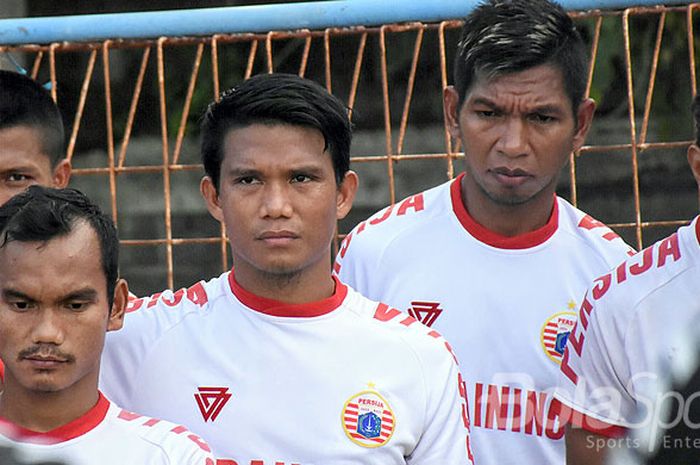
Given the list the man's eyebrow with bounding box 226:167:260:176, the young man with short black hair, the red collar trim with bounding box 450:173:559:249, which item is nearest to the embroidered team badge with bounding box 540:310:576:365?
the red collar trim with bounding box 450:173:559:249

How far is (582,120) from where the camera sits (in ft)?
13.1

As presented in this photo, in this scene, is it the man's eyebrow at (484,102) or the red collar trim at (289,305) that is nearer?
the red collar trim at (289,305)

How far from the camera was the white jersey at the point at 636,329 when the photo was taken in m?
3.39

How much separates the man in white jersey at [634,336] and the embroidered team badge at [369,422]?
472mm

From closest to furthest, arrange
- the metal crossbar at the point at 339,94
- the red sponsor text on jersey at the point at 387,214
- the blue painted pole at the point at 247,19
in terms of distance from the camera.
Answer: the red sponsor text on jersey at the point at 387,214 < the blue painted pole at the point at 247,19 < the metal crossbar at the point at 339,94

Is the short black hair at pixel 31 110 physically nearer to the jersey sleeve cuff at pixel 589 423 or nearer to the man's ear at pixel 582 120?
the man's ear at pixel 582 120

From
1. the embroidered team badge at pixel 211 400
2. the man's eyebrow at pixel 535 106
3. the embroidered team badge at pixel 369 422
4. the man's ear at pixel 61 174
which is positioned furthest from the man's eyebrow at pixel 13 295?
the man's eyebrow at pixel 535 106

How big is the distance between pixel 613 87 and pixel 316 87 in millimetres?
3569

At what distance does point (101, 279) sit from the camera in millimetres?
3379

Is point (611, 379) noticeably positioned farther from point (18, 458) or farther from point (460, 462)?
point (18, 458)

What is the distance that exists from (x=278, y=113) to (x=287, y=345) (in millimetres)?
557

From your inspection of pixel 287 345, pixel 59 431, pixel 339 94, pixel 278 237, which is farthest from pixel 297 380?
pixel 339 94

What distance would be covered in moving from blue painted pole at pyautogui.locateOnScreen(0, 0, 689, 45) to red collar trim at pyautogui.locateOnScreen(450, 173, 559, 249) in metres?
0.81

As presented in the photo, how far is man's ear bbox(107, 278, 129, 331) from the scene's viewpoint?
3.42m
